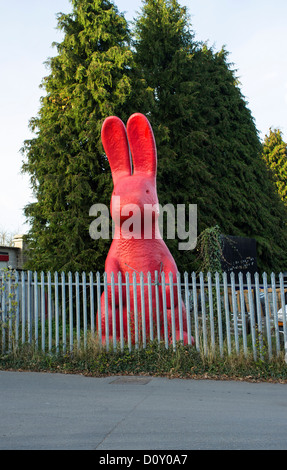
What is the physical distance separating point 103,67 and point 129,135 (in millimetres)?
6327

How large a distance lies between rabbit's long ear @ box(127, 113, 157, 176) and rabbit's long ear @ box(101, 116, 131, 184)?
0.19 m

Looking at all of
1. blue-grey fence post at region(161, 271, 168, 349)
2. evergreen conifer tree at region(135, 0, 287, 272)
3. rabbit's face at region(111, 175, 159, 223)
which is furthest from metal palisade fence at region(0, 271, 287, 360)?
evergreen conifer tree at region(135, 0, 287, 272)

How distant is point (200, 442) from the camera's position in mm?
3484

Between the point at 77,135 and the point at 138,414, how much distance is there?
1112 cm

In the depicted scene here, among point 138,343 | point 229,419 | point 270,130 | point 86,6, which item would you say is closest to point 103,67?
point 86,6

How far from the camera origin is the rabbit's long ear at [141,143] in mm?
7926

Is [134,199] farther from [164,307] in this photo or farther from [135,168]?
[164,307]

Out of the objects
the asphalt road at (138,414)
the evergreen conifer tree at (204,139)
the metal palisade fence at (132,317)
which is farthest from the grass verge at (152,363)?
the evergreen conifer tree at (204,139)

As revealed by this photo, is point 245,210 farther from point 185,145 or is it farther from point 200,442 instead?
point 200,442

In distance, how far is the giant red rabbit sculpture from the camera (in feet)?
25.0

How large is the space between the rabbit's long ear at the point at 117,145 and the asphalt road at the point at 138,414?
3.95m

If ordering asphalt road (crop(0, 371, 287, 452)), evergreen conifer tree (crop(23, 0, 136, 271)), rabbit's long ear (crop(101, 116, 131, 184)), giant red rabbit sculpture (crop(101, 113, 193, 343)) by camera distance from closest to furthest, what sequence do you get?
asphalt road (crop(0, 371, 287, 452)) < giant red rabbit sculpture (crop(101, 113, 193, 343)) < rabbit's long ear (crop(101, 116, 131, 184)) < evergreen conifer tree (crop(23, 0, 136, 271))

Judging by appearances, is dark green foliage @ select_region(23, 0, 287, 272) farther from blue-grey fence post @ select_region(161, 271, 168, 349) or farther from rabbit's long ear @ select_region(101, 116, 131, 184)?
blue-grey fence post @ select_region(161, 271, 168, 349)
